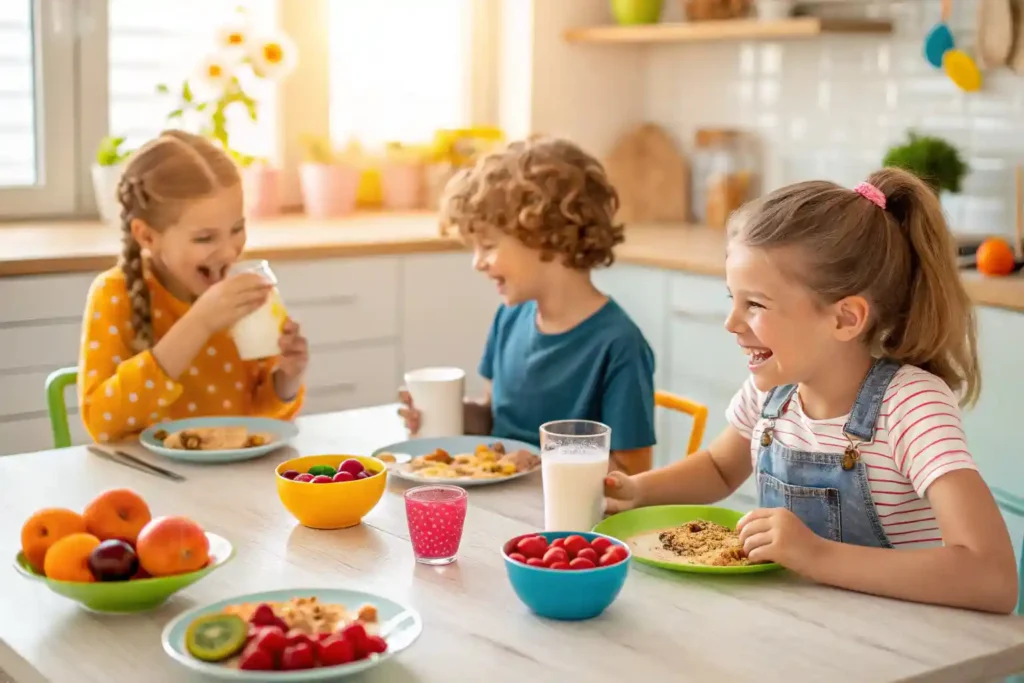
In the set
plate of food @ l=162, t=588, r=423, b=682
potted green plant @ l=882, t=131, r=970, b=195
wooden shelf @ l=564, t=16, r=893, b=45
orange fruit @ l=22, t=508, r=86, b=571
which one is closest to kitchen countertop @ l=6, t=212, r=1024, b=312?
potted green plant @ l=882, t=131, r=970, b=195

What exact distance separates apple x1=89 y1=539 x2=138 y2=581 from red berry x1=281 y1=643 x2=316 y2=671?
23 cm

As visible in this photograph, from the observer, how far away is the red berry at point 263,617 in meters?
1.17

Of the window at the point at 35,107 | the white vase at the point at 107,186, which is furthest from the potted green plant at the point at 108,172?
the window at the point at 35,107

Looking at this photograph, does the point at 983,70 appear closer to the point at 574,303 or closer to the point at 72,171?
the point at 574,303

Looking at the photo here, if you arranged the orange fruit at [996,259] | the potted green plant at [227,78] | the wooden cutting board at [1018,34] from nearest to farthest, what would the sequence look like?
the orange fruit at [996,259], the wooden cutting board at [1018,34], the potted green plant at [227,78]

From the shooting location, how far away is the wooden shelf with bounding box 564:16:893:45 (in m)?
3.36

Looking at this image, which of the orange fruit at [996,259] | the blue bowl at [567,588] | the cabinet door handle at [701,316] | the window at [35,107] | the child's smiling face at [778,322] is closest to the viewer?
the blue bowl at [567,588]

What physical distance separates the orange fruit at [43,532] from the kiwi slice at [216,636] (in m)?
0.22

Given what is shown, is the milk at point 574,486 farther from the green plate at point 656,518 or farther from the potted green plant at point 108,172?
the potted green plant at point 108,172

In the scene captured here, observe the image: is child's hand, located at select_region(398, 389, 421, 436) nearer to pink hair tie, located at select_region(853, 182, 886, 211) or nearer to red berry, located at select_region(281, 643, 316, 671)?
pink hair tie, located at select_region(853, 182, 886, 211)

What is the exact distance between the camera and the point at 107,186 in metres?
3.47

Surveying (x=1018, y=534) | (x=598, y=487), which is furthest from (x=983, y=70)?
A: (x=598, y=487)

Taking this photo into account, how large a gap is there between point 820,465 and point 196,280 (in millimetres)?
1166

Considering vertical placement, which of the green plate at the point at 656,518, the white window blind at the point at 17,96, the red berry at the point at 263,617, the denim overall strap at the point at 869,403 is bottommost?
the green plate at the point at 656,518
